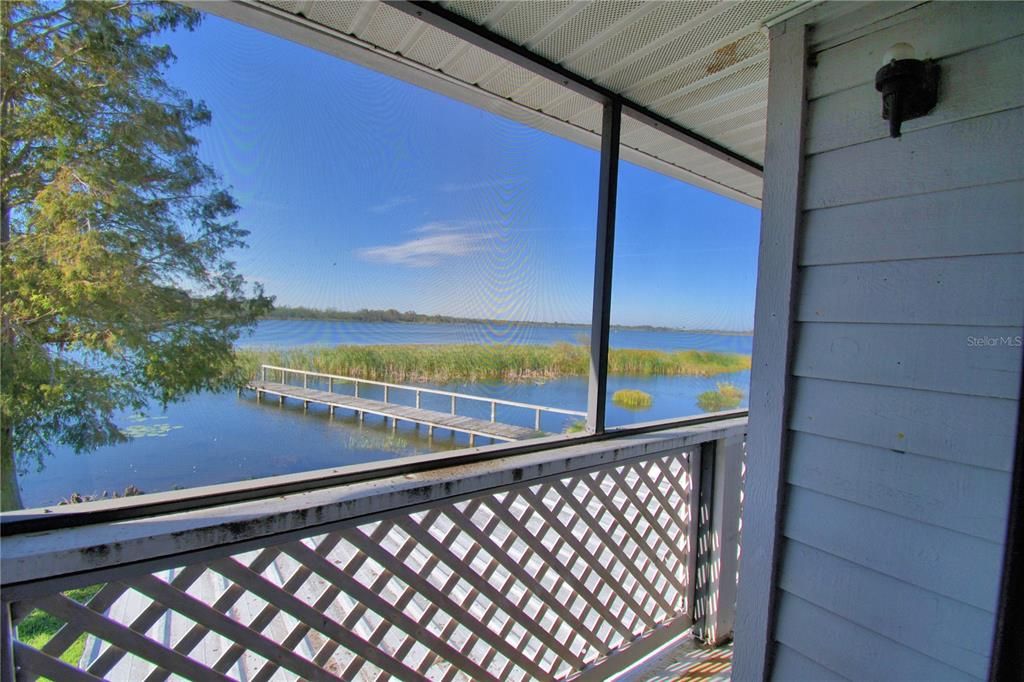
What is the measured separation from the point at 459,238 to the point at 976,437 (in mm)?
1322

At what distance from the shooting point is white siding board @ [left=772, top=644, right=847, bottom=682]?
43.8 inches

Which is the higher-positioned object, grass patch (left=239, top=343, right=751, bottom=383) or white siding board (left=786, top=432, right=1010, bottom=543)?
grass patch (left=239, top=343, right=751, bottom=383)

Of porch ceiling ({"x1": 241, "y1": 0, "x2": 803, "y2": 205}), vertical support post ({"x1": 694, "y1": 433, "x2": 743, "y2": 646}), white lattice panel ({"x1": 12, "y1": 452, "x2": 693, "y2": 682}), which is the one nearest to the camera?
white lattice panel ({"x1": 12, "y1": 452, "x2": 693, "y2": 682})

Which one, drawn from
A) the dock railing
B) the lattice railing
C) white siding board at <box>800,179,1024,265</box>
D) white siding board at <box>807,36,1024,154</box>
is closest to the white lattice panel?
the lattice railing

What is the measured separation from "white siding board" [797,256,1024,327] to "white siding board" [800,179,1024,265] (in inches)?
0.9

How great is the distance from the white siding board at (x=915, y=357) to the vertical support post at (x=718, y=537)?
43.9 inches

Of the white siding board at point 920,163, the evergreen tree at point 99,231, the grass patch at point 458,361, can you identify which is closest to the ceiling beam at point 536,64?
the evergreen tree at point 99,231

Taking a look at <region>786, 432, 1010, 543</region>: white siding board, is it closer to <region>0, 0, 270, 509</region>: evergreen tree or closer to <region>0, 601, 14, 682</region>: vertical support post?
<region>0, 0, 270, 509</region>: evergreen tree

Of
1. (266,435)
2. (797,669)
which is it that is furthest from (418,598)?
(797,669)

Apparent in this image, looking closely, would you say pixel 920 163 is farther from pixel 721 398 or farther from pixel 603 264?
pixel 721 398

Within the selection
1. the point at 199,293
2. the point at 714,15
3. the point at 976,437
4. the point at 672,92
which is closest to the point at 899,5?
the point at 714,15

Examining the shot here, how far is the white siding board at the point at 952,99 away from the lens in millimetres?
871

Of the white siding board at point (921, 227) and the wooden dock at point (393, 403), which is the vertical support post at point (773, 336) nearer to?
the white siding board at point (921, 227)

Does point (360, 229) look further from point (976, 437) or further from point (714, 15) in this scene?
point (976, 437)
